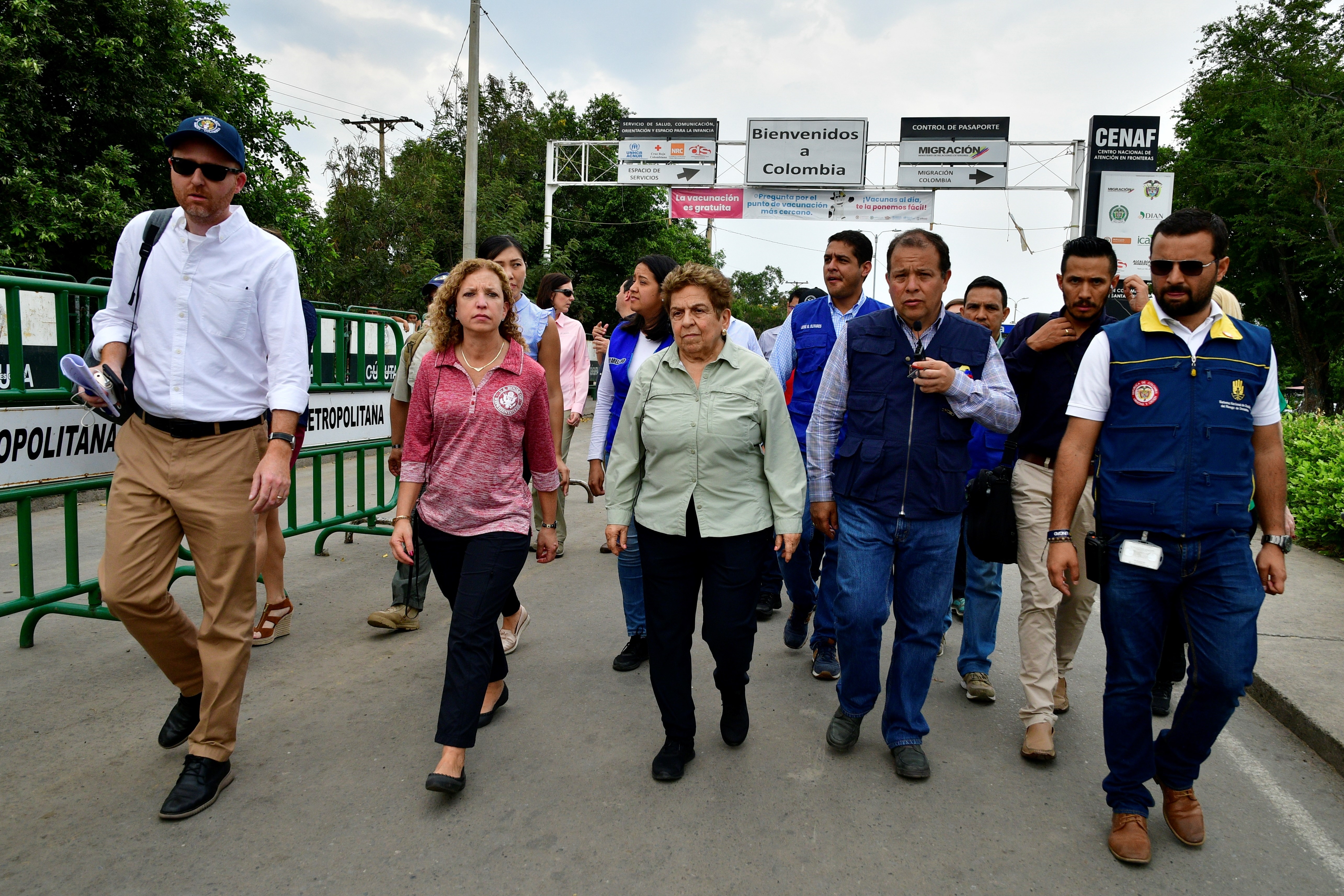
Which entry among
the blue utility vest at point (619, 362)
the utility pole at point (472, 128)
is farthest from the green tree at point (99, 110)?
the blue utility vest at point (619, 362)

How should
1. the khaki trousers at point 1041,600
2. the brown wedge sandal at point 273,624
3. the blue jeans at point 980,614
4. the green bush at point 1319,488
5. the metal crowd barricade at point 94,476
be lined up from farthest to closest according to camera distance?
1. the green bush at point 1319,488
2. the brown wedge sandal at point 273,624
3. the blue jeans at point 980,614
4. the metal crowd barricade at point 94,476
5. the khaki trousers at point 1041,600

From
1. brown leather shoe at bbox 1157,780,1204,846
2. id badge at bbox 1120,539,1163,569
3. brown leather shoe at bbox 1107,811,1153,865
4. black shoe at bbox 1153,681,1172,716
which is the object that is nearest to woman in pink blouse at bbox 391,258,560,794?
id badge at bbox 1120,539,1163,569

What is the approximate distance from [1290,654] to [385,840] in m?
4.74

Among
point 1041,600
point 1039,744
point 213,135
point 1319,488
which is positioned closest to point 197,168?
point 213,135

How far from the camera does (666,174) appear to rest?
2194cm

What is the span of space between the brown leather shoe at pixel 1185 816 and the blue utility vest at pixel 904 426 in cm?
118

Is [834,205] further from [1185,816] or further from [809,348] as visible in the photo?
[1185,816]

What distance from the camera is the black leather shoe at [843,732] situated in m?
3.66

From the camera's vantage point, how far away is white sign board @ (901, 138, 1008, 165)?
2067cm

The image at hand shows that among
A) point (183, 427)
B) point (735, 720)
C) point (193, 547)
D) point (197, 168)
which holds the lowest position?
point (735, 720)

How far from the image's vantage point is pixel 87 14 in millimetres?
12359

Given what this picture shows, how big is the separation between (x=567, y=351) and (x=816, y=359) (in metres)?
2.60

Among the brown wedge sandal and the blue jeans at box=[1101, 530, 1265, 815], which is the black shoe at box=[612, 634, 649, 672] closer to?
the brown wedge sandal

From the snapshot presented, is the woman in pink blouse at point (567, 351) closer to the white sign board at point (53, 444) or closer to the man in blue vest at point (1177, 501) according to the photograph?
the white sign board at point (53, 444)
